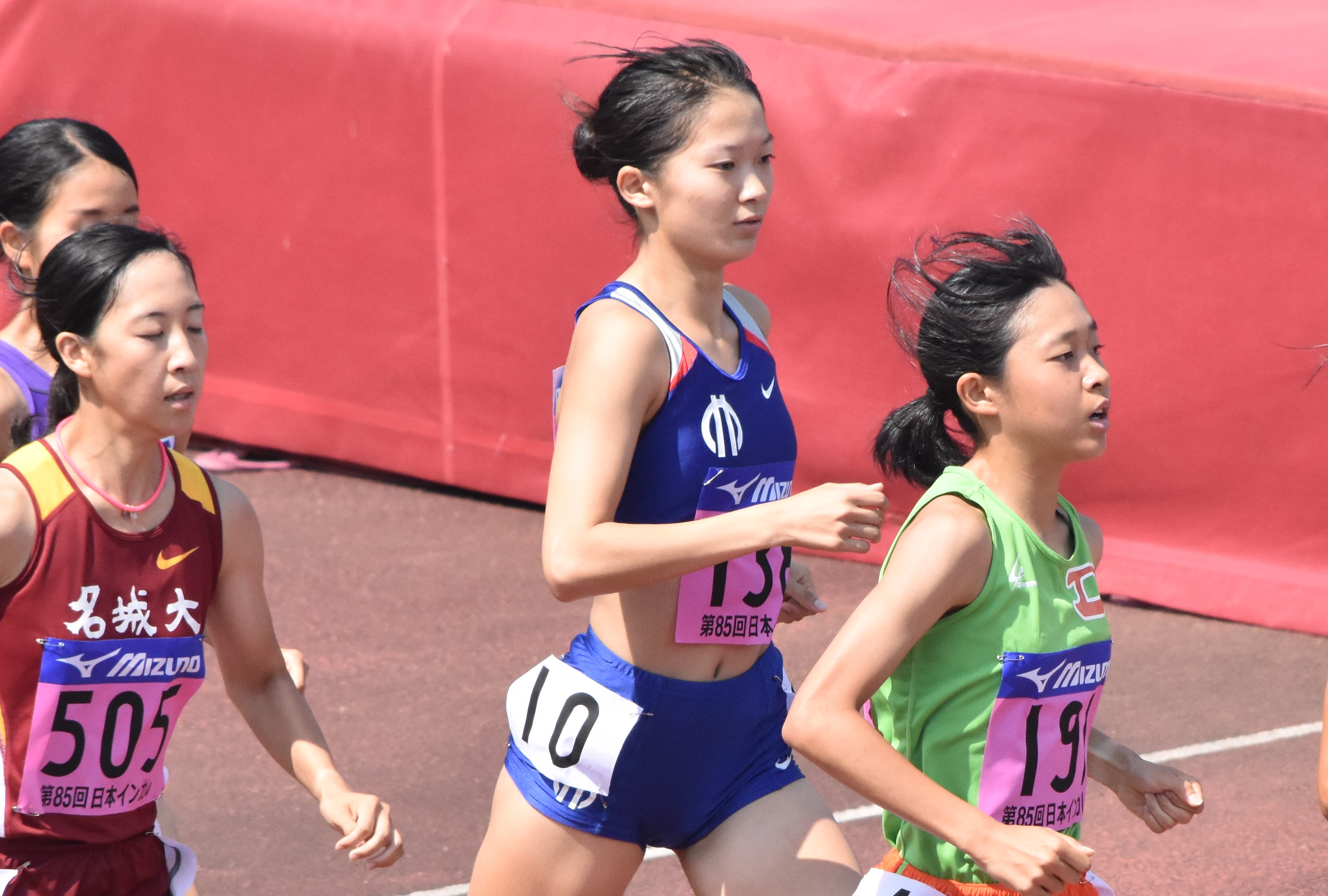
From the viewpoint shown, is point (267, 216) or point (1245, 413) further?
point (267, 216)

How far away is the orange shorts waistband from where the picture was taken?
9.04 feet

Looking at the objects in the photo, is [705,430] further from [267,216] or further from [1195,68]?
[267,216]

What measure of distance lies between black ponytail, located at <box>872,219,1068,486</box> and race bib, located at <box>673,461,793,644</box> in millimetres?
220

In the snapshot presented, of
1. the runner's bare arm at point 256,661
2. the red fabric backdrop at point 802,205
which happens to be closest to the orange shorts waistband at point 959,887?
the runner's bare arm at point 256,661

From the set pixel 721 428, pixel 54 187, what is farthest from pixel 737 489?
pixel 54 187

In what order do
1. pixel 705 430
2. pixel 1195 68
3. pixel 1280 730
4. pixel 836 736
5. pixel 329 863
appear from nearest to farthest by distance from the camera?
pixel 836 736 < pixel 705 430 < pixel 329 863 < pixel 1280 730 < pixel 1195 68

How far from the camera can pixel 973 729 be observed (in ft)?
8.89

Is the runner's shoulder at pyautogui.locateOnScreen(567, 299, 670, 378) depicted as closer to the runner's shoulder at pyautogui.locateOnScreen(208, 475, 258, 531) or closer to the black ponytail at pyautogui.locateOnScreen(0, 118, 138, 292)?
the runner's shoulder at pyautogui.locateOnScreen(208, 475, 258, 531)

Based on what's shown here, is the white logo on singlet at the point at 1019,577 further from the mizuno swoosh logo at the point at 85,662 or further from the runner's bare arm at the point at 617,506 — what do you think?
the mizuno swoosh logo at the point at 85,662

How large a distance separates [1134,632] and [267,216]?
441cm

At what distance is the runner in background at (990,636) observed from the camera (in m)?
2.56

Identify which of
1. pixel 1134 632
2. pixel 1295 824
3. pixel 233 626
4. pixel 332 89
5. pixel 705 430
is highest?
pixel 705 430

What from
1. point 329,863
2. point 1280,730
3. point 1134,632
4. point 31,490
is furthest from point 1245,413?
point 31,490

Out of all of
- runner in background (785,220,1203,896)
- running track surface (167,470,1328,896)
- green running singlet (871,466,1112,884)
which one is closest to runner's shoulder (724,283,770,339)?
runner in background (785,220,1203,896)
